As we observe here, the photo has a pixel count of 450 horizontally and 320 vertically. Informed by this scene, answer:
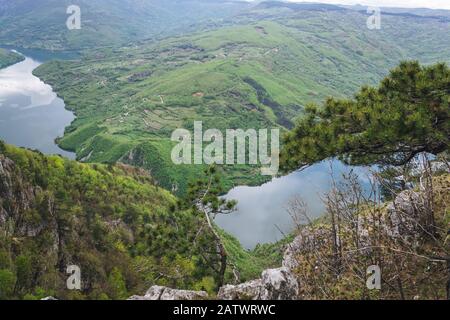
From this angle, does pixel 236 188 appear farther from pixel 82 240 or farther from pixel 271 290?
pixel 271 290

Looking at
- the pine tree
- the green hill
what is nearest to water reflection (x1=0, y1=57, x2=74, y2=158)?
the green hill

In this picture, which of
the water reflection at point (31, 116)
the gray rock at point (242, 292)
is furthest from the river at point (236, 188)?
the gray rock at point (242, 292)

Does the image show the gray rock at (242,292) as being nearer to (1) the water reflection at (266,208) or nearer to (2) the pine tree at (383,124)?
(2) the pine tree at (383,124)

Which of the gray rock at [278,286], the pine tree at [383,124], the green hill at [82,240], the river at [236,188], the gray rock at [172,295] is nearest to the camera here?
the pine tree at [383,124]

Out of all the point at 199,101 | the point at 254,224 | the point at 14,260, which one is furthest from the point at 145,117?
the point at 14,260

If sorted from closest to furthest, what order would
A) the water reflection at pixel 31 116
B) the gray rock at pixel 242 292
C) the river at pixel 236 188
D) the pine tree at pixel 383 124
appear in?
the pine tree at pixel 383 124 < the gray rock at pixel 242 292 < the river at pixel 236 188 < the water reflection at pixel 31 116

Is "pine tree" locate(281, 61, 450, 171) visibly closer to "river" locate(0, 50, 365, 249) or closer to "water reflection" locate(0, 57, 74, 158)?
"river" locate(0, 50, 365, 249)

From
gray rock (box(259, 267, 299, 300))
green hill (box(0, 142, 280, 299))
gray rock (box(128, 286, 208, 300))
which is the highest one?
gray rock (box(259, 267, 299, 300))

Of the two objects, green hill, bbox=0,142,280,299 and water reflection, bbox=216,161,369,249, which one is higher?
green hill, bbox=0,142,280,299
